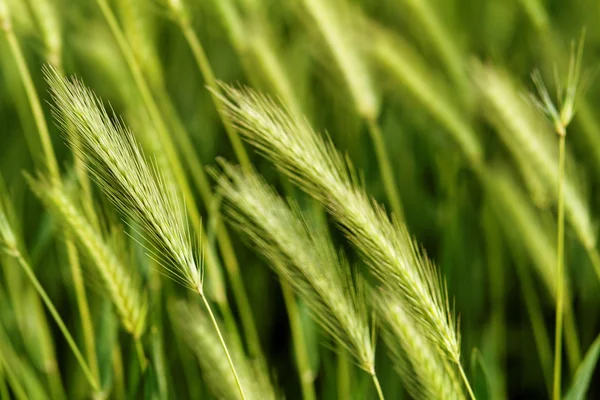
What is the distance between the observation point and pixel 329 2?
3.28ft

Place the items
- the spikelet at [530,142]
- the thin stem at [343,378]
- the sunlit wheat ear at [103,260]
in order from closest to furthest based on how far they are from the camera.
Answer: the sunlit wheat ear at [103,260] → the spikelet at [530,142] → the thin stem at [343,378]

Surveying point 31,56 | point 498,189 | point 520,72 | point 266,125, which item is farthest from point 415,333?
point 31,56

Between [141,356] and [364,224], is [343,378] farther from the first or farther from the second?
[364,224]

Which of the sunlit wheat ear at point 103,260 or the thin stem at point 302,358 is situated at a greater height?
the sunlit wheat ear at point 103,260

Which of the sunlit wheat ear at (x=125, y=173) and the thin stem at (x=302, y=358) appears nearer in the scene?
the sunlit wheat ear at (x=125, y=173)

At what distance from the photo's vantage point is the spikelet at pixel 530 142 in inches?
33.0

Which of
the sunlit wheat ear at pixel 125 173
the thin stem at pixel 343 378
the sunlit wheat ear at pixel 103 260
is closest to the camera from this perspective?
the sunlit wheat ear at pixel 125 173

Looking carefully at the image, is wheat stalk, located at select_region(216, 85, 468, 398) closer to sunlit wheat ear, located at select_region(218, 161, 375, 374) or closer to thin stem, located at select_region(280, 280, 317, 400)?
sunlit wheat ear, located at select_region(218, 161, 375, 374)

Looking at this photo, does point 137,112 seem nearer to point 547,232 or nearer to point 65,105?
point 65,105

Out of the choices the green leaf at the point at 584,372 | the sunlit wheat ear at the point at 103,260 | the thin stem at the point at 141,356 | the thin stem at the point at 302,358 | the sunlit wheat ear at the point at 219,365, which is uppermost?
the sunlit wheat ear at the point at 103,260

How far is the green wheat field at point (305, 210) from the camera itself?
0.63 meters

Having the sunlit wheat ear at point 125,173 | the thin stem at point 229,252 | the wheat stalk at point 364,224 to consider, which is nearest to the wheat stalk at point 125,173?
the sunlit wheat ear at point 125,173

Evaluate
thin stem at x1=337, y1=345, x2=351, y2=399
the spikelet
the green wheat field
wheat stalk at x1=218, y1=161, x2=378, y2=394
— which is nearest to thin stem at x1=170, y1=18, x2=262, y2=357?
the green wheat field

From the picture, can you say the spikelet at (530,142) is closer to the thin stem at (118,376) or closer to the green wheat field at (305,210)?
the green wheat field at (305,210)
